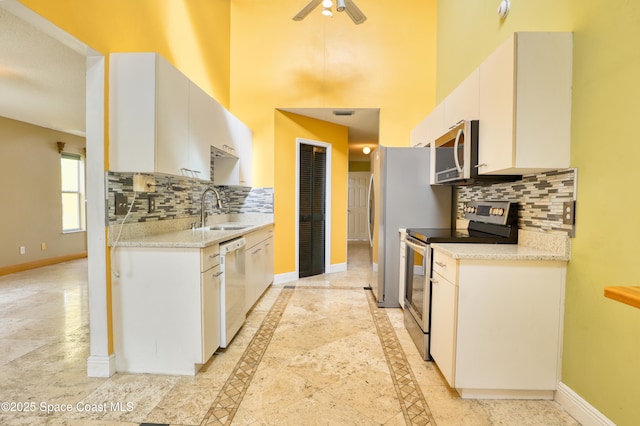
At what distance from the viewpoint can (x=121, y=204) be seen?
207 centimetres

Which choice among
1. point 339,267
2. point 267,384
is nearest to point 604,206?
point 267,384

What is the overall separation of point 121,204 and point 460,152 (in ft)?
7.81

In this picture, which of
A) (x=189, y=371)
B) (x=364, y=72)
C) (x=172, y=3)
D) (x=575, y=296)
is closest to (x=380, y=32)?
(x=364, y=72)

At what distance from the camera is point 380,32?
160 inches

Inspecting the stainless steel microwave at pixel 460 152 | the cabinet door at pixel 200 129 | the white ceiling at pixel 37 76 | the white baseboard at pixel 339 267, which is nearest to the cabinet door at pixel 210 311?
the cabinet door at pixel 200 129

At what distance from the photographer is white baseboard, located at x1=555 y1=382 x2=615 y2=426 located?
1496mm

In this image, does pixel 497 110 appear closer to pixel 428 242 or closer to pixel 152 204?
pixel 428 242

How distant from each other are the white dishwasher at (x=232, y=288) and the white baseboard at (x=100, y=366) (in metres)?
0.69

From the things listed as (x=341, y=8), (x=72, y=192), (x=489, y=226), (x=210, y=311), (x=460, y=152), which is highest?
(x=341, y=8)

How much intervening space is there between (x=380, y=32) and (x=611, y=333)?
395cm

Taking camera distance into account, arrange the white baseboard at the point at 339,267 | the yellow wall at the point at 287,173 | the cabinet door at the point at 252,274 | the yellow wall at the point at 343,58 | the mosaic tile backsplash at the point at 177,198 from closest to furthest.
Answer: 1. the mosaic tile backsplash at the point at 177,198
2. the cabinet door at the point at 252,274
3. the yellow wall at the point at 343,58
4. the yellow wall at the point at 287,173
5. the white baseboard at the point at 339,267

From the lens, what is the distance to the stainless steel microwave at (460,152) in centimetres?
211

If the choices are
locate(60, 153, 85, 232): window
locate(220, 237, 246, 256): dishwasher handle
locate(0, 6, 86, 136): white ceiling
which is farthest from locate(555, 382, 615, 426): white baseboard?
locate(60, 153, 85, 232): window

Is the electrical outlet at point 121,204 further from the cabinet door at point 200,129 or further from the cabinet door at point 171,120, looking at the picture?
the cabinet door at point 200,129
